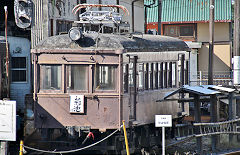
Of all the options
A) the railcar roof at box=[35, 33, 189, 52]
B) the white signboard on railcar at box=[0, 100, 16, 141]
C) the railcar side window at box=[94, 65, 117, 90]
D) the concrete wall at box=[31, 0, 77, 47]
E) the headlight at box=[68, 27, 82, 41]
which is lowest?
the white signboard on railcar at box=[0, 100, 16, 141]

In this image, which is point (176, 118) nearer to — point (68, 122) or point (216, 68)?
point (68, 122)

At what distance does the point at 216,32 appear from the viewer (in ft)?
111

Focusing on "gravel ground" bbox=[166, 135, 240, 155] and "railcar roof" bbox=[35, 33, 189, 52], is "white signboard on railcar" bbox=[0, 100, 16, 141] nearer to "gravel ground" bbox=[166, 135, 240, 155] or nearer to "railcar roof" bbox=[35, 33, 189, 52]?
"railcar roof" bbox=[35, 33, 189, 52]

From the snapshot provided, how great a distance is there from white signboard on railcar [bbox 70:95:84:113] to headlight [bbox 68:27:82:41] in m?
1.40

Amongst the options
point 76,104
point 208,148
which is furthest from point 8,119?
point 208,148

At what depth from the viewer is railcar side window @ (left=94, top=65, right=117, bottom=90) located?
13109mm

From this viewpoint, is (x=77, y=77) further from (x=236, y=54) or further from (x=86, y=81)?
(x=236, y=54)

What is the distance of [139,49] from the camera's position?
14.0m

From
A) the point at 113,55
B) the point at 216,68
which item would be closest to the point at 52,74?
the point at 113,55

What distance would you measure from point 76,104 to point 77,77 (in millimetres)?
682

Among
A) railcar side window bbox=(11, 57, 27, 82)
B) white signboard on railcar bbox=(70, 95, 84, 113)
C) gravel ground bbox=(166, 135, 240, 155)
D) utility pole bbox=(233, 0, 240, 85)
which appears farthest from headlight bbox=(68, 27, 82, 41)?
utility pole bbox=(233, 0, 240, 85)

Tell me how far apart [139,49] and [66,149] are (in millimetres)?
3214

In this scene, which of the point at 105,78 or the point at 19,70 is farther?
the point at 19,70

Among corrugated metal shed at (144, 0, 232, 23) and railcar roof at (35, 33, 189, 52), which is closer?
railcar roof at (35, 33, 189, 52)
